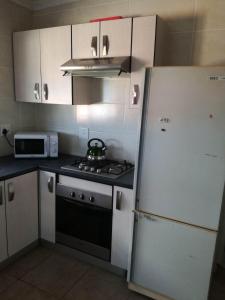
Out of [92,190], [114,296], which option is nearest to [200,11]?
[92,190]

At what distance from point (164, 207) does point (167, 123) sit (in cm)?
57

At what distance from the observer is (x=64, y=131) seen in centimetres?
272

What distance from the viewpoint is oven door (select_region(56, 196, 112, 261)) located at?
2053mm

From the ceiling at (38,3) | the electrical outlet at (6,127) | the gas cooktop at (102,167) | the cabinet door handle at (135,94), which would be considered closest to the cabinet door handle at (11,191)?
the gas cooktop at (102,167)

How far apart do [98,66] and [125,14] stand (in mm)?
699

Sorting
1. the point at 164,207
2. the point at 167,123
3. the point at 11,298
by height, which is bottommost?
the point at 11,298

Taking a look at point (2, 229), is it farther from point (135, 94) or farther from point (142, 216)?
point (135, 94)

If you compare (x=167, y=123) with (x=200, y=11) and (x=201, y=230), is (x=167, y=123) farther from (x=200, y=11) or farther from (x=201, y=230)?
(x=200, y=11)

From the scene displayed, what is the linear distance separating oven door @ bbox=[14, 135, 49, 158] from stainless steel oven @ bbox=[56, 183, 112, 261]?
1.62 ft

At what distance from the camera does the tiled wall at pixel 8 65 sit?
7.87 feet

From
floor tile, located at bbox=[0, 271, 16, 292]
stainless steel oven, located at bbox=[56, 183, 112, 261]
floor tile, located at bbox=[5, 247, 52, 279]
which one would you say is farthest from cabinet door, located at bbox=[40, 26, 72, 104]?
floor tile, located at bbox=[0, 271, 16, 292]

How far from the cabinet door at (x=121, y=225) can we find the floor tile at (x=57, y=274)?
0.36 meters

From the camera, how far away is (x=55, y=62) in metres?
2.28

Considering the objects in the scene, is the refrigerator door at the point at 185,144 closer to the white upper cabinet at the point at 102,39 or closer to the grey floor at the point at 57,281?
the white upper cabinet at the point at 102,39
